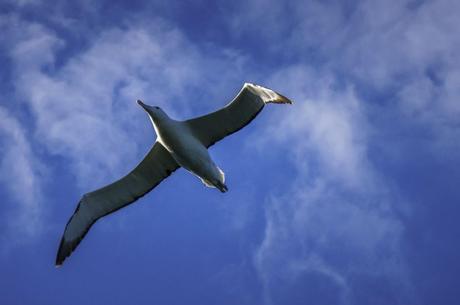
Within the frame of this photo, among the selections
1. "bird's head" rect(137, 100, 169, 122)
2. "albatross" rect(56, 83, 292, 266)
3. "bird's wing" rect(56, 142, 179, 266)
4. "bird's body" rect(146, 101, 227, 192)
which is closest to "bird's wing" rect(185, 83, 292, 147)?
"albatross" rect(56, 83, 292, 266)

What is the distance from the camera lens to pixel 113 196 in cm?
2341

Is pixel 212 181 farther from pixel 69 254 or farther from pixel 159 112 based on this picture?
pixel 69 254

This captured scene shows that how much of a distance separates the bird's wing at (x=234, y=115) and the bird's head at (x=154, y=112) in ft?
2.85

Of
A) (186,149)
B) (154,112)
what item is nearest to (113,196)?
(154,112)

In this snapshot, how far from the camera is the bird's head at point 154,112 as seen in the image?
71.6 ft

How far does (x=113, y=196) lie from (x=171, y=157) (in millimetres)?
2416

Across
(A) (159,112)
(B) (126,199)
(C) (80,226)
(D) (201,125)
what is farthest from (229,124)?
(C) (80,226)

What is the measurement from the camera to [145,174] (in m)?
23.3

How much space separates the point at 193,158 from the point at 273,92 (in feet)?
10.6

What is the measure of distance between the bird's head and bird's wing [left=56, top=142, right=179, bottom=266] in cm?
157

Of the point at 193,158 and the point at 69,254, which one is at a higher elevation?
the point at 193,158

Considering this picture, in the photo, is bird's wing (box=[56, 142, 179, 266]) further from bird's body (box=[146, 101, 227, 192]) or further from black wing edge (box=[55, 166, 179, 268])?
bird's body (box=[146, 101, 227, 192])

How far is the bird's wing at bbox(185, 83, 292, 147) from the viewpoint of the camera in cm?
2189

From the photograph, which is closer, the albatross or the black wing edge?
the albatross
